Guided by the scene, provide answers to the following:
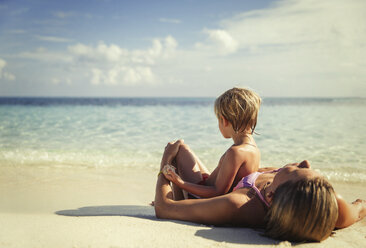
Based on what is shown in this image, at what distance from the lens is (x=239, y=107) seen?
9.62ft

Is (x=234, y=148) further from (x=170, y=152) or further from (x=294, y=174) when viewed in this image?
(x=170, y=152)

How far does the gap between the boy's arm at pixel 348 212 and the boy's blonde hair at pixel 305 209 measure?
302mm

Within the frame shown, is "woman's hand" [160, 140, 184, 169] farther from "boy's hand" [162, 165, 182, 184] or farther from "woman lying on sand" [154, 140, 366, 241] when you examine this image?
"boy's hand" [162, 165, 182, 184]

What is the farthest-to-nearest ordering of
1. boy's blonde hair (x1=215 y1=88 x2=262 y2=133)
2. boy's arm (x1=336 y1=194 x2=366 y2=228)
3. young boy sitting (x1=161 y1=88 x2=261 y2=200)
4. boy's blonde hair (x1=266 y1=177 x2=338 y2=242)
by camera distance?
boy's blonde hair (x1=215 y1=88 x2=262 y2=133) → young boy sitting (x1=161 y1=88 x2=261 y2=200) → boy's arm (x1=336 y1=194 x2=366 y2=228) → boy's blonde hair (x1=266 y1=177 x2=338 y2=242)

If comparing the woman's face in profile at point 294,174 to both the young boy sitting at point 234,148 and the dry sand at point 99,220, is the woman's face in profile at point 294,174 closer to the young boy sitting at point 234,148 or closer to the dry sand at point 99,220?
the young boy sitting at point 234,148

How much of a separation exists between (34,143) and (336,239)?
28.7ft

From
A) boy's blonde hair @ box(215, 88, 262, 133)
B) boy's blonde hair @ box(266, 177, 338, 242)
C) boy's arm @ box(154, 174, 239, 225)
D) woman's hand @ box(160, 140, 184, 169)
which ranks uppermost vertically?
boy's blonde hair @ box(215, 88, 262, 133)

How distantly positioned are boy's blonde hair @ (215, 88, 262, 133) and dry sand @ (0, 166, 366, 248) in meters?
1.01

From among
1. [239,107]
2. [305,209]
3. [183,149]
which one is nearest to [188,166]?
[183,149]

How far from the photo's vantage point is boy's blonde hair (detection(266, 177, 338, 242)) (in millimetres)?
2146

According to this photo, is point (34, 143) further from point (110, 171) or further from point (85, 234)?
point (85, 234)

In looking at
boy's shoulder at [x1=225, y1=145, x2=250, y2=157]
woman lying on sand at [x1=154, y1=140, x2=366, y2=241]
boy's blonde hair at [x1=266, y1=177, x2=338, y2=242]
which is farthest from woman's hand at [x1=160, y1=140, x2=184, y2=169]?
boy's blonde hair at [x1=266, y1=177, x2=338, y2=242]

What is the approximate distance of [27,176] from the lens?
18.0ft

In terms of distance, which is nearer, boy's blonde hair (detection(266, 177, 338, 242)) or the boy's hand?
boy's blonde hair (detection(266, 177, 338, 242))
